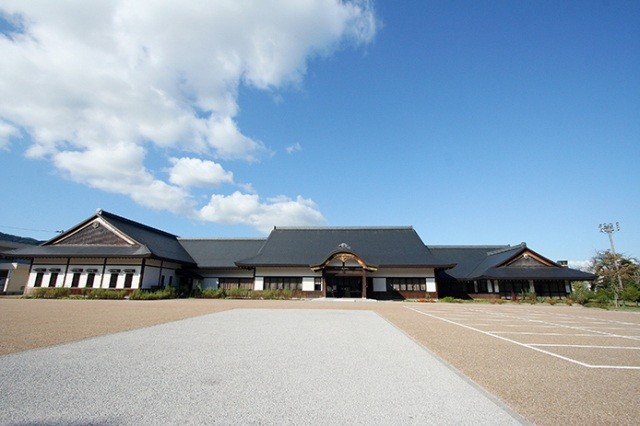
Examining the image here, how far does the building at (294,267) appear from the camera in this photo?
24594 millimetres

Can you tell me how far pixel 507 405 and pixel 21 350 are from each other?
728 centimetres

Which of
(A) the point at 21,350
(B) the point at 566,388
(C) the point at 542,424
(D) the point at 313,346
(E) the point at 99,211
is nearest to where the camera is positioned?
(C) the point at 542,424

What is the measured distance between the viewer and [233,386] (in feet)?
12.5

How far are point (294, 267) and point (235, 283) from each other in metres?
6.14

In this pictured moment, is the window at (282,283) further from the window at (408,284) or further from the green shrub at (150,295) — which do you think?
the window at (408,284)

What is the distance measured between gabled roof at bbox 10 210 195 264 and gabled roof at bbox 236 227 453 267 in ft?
25.7

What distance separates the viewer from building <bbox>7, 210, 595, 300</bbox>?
2459 cm

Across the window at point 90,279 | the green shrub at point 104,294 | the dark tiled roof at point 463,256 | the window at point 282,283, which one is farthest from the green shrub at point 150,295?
the dark tiled roof at point 463,256

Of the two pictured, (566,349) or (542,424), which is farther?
(566,349)

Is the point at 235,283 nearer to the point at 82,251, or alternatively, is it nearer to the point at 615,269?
the point at 82,251

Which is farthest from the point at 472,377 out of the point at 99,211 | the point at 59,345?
the point at 99,211

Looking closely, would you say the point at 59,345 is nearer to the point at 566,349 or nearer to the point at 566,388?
the point at 566,388

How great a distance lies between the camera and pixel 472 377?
4457mm

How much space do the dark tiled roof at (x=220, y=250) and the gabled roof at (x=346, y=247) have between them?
259cm
